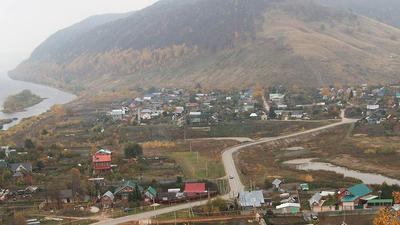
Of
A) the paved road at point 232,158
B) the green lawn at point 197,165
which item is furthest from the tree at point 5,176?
the paved road at point 232,158

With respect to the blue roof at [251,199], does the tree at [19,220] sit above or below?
above

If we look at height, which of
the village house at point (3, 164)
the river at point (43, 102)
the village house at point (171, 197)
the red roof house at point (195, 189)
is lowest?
Result: the river at point (43, 102)

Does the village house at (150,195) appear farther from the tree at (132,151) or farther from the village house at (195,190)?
the tree at (132,151)

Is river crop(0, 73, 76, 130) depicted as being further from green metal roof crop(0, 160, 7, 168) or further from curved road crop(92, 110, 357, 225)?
curved road crop(92, 110, 357, 225)

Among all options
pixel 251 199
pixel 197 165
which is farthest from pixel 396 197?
pixel 197 165

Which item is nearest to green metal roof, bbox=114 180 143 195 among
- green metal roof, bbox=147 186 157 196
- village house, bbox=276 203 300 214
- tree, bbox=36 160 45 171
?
green metal roof, bbox=147 186 157 196

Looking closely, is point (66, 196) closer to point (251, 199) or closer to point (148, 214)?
point (148, 214)
